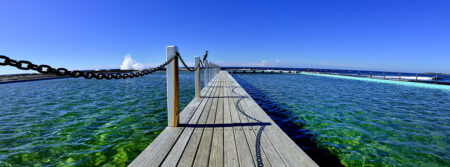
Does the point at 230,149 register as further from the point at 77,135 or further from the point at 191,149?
the point at 77,135

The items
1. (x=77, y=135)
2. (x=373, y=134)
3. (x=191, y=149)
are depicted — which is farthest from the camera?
(x=373, y=134)

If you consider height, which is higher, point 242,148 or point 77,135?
point 242,148

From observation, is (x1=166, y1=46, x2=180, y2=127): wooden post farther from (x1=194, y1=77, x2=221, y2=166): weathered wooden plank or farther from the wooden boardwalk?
(x1=194, y1=77, x2=221, y2=166): weathered wooden plank

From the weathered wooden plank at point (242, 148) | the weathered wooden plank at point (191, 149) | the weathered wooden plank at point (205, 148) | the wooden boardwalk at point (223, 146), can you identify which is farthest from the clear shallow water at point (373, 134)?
the weathered wooden plank at point (191, 149)

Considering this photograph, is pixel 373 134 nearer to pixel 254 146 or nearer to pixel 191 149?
pixel 254 146

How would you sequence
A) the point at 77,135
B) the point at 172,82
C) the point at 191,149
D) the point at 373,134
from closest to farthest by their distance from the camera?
the point at 191,149 < the point at 172,82 < the point at 77,135 < the point at 373,134

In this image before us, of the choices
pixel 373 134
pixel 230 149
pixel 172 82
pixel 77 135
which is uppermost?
pixel 172 82

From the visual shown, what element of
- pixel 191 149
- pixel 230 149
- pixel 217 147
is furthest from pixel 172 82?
pixel 230 149

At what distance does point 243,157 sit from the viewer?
2121 millimetres

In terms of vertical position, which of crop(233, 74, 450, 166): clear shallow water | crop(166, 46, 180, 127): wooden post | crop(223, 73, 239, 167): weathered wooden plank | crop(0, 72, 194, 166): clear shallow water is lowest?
crop(233, 74, 450, 166): clear shallow water

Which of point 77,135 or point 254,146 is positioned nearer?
point 254,146

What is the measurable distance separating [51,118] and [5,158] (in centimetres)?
265

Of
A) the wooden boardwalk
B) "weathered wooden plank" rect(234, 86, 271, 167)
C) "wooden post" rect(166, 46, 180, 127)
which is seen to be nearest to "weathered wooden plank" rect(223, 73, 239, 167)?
the wooden boardwalk

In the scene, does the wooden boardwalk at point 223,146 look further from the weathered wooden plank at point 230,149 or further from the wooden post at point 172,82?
the wooden post at point 172,82
